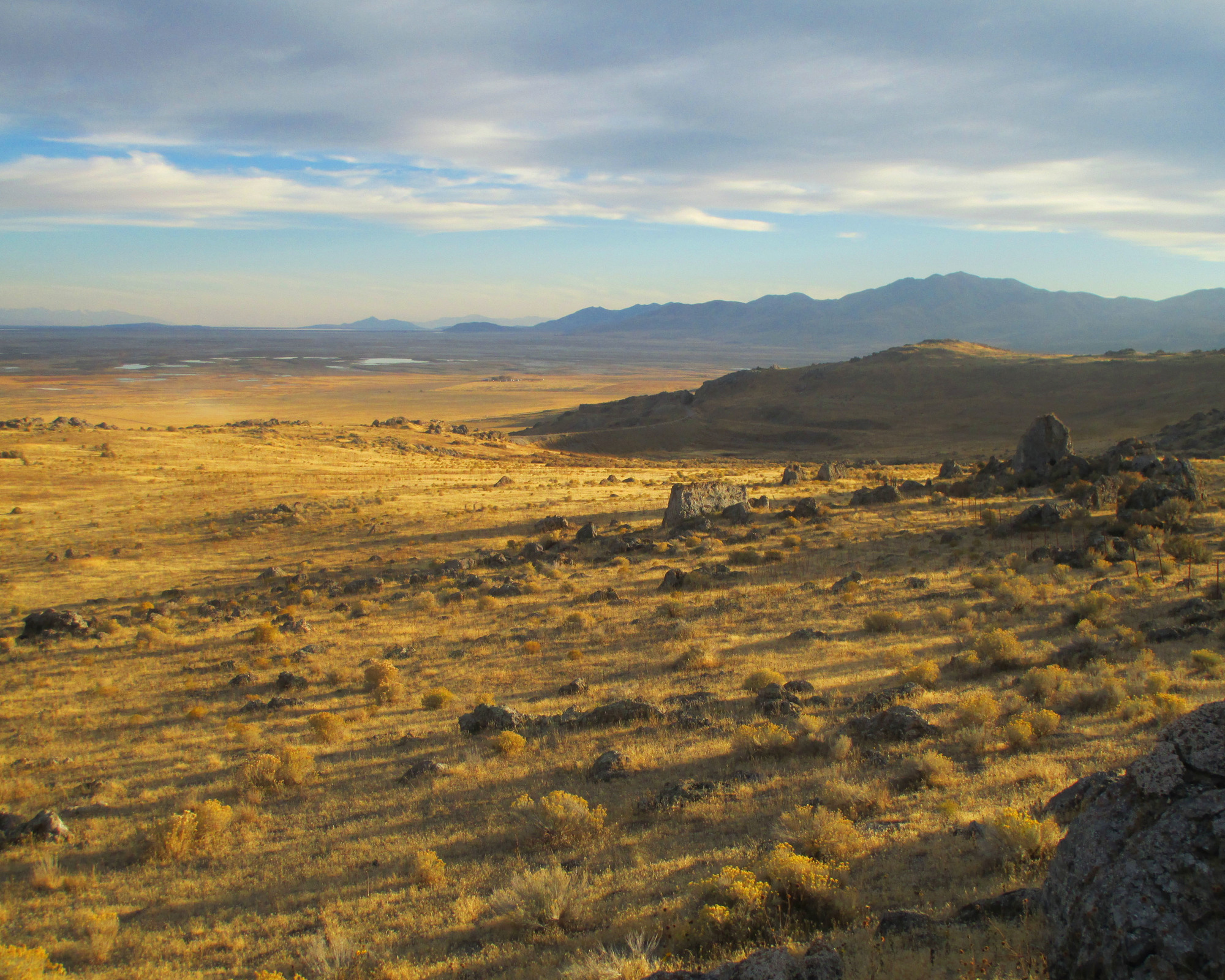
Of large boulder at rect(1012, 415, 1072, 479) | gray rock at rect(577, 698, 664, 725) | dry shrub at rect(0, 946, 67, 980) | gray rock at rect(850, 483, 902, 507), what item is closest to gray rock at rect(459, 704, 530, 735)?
gray rock at rect(577, 698, 664, 725)

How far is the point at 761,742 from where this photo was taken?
9258mm

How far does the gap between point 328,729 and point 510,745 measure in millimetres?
3515

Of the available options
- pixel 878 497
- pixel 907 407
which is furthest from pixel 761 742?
pixel 907 407

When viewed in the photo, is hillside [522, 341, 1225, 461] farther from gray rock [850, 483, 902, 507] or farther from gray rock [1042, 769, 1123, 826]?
gray rock [1042, 769, 1123, 826]

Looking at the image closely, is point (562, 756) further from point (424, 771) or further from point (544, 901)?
point (544, 901)

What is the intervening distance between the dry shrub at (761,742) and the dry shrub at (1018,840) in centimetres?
328

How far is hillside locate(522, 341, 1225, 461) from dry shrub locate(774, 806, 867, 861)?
5567 cm

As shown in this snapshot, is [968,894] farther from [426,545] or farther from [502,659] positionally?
[426,545]

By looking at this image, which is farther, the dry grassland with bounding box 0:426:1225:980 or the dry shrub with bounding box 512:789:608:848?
the dry shrub with bounding box 512:789:608:848

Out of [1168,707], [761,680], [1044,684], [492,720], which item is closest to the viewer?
[1168,707]

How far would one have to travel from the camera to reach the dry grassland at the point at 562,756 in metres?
6.07

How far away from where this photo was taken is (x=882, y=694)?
10656 mm

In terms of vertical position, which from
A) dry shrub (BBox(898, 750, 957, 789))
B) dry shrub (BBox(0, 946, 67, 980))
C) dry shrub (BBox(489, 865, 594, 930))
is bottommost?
dry shrub (BBox(0, 946, 67, 980))

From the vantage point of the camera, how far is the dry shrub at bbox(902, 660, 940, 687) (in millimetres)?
11016
